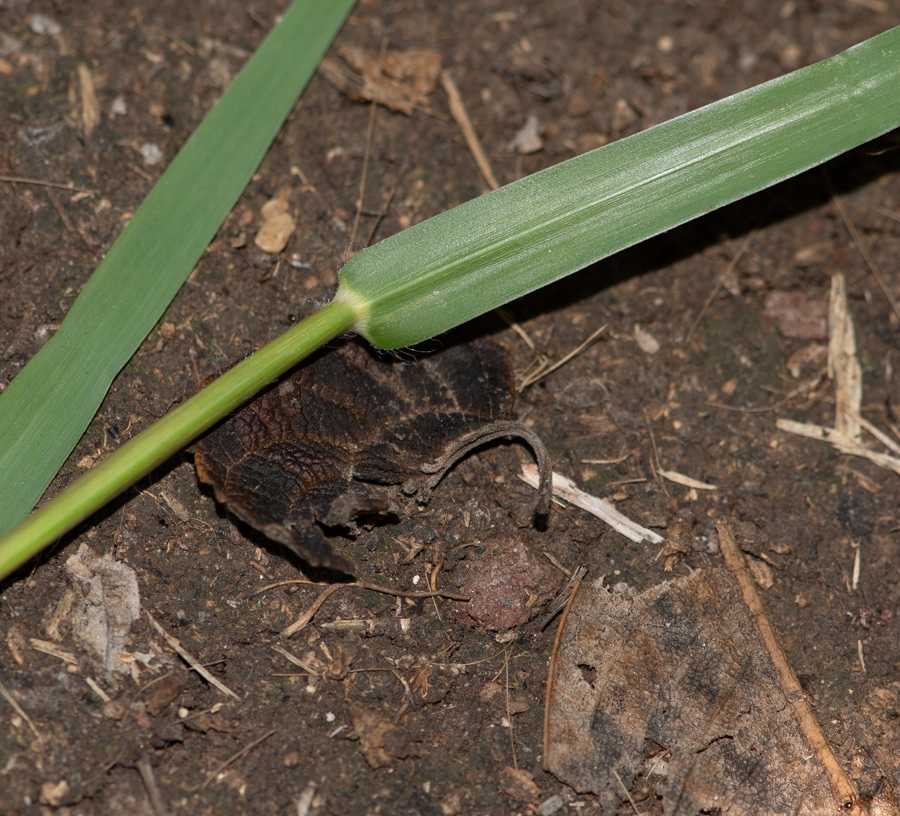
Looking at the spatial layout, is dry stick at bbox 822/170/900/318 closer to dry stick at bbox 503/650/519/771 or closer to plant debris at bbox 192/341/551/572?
plant debris at bbox 192/341/551/572

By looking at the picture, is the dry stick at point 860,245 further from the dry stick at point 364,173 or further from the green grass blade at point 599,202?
the dry stick at point 364,173

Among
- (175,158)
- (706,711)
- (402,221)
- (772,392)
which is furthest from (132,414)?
(772,392)

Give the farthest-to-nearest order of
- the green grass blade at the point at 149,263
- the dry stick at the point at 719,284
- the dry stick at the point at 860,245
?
the dry stick at the point at 860,245
the dry stick at the point at 719,284
the green grass blade at the point at 149,263

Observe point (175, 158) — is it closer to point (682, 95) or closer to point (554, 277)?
point (554, 277)

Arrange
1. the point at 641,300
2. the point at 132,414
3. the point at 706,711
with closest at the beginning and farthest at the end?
the point at 706,711, the point at 132,414, the point at 641,300

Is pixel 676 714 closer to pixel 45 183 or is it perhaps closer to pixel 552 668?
pixel 552 668

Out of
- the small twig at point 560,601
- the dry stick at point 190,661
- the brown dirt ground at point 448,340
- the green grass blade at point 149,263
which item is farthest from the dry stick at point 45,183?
the small twig at point 560,601

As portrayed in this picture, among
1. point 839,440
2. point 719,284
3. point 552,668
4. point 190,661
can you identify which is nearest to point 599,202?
point 719,284
